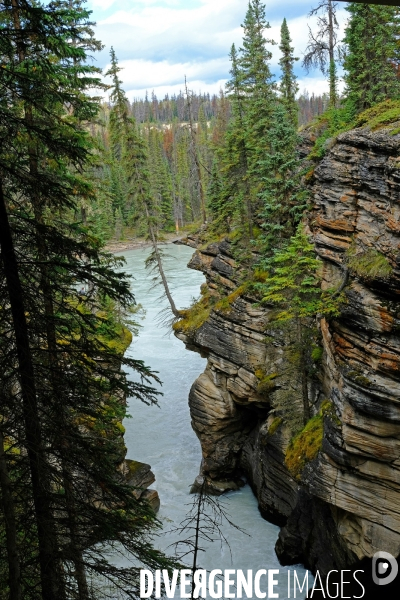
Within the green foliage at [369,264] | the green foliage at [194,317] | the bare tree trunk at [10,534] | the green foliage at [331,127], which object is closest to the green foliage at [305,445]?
the green foliage at [369,264]

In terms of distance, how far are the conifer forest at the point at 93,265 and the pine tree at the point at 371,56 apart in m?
0.08

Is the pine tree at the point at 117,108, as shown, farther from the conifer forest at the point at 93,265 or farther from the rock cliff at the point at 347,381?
the rock cliff at the point at 347,381

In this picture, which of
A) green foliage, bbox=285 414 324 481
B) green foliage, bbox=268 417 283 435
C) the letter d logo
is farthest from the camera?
green foliage, bbox=268 417 283 435

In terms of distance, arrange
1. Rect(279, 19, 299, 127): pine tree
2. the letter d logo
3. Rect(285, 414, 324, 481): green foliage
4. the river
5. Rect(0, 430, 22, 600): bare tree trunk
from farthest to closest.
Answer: Rect(279, 19, 299, 127): pine tree, the river, Rect(285, 414, 324, 481): green foliage, the letter d logo, Rect(0, 430, 22, 600): bare tree trunk

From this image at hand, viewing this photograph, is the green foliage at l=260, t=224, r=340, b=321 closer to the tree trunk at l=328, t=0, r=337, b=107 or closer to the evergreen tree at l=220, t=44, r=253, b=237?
the evergreen tree at l=220, t=44, r=253, b=237

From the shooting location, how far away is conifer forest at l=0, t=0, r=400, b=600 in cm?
555

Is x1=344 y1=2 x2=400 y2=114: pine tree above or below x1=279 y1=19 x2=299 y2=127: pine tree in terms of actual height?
below

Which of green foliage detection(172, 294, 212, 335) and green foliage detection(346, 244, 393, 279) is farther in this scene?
green foliage detection(172, 294, 212, 335)

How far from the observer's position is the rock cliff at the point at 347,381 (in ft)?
34.3

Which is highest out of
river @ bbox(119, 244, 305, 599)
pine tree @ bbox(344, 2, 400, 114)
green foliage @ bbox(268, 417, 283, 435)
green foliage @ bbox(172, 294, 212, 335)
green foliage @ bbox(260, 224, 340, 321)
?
pine tree @ bbox(344, 2, 400, 114)

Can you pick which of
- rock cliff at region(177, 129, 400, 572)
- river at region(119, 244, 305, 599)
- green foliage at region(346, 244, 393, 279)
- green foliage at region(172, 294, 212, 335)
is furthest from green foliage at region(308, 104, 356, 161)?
river at region(119, 244, 305, 599)

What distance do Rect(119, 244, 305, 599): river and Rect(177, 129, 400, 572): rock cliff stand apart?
0.88 m

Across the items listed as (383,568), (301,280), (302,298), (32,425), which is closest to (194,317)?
(302,298)

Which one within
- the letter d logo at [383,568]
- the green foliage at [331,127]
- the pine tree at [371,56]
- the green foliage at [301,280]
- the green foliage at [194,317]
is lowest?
the letter d logo at [383,568]
